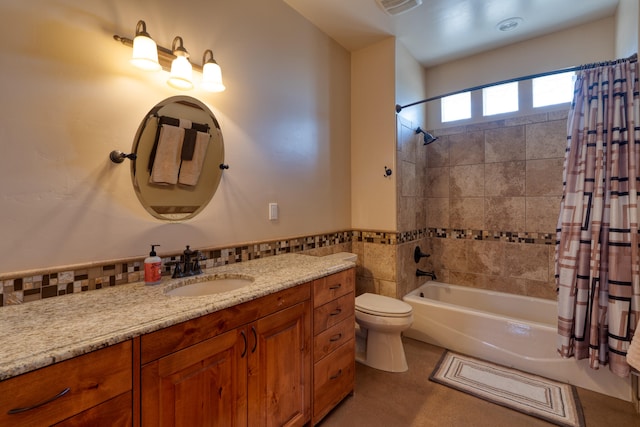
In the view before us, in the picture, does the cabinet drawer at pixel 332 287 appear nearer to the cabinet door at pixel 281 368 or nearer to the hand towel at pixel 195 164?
the cabinet door at pixel 281 368

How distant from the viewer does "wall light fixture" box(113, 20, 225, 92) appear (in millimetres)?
1262

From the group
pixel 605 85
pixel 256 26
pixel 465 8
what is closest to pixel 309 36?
pixel 256 26

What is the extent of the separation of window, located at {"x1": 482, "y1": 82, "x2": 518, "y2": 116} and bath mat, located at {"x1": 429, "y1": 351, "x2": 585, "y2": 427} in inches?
88.3

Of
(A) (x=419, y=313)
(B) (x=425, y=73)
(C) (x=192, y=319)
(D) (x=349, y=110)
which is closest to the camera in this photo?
(C) (x=192, y=319)

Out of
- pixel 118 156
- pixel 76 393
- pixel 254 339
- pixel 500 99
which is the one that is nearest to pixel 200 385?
pixel 254 339

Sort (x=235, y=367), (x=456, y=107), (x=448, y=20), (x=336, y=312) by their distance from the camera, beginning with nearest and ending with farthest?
(x=235, y=367) < (x=336, y=312) < (x=448, y=20) < (x=456, y=107)

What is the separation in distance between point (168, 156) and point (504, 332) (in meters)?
2.56

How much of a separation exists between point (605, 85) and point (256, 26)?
225 centimetres

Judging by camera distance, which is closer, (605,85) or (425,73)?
(605,85)

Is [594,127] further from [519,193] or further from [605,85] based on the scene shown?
[519,193]

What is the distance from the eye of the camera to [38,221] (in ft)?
3.62

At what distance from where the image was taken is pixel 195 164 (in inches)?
62.4

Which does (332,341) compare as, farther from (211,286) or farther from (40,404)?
(40,404)

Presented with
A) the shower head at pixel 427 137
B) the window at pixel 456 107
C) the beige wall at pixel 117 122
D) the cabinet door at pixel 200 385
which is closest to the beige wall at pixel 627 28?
the window at pixel 456 107
